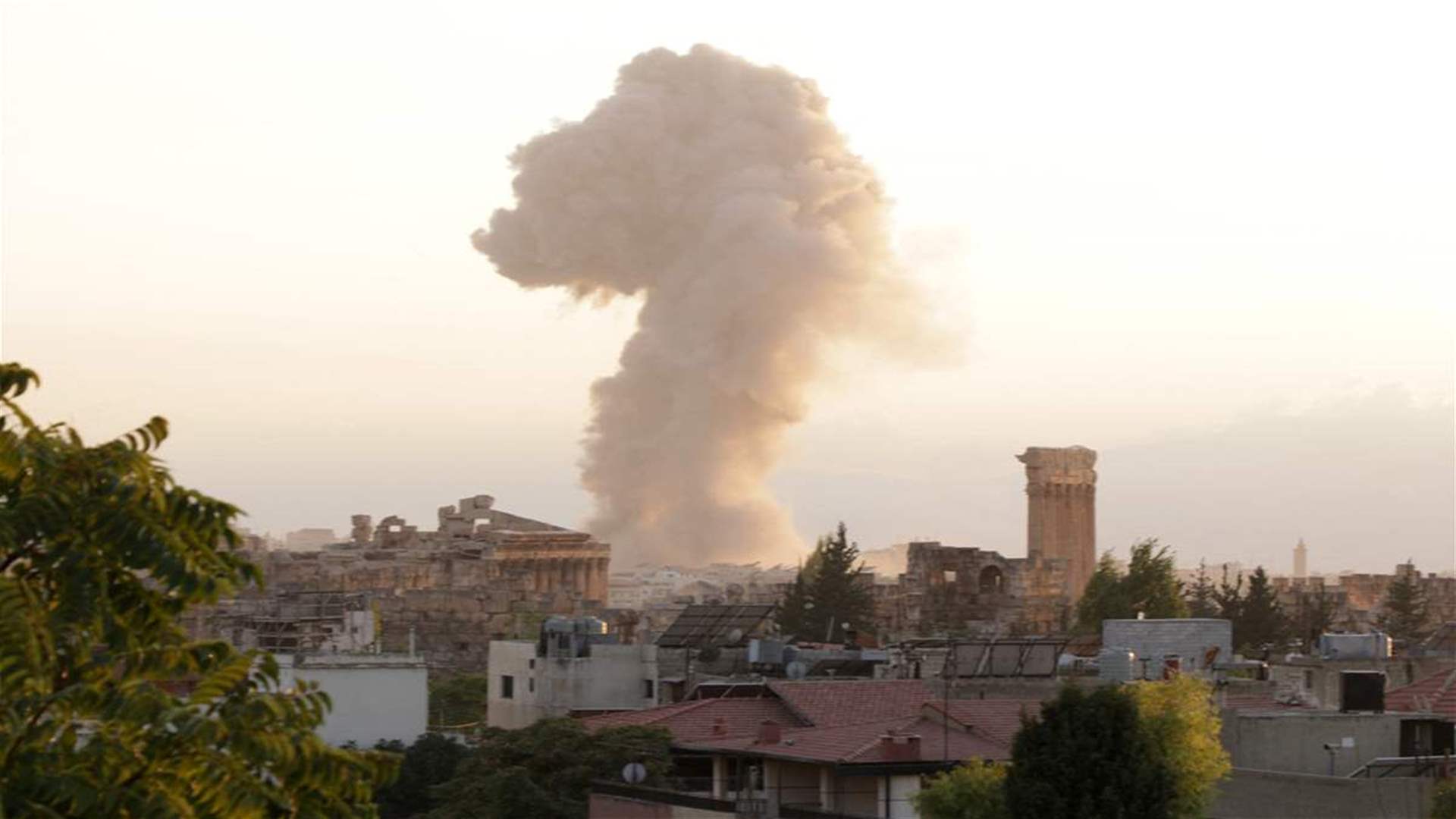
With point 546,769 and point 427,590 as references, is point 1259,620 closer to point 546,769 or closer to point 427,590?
point 427,590

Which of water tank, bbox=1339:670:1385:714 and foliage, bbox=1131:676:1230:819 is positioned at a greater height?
water tank, bbox=1339:670:1385:714

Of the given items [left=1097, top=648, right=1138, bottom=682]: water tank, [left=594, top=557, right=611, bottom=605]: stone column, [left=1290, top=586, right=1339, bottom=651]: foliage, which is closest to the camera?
[left=1097, top=648, right=1138, bottom=682]: water tank

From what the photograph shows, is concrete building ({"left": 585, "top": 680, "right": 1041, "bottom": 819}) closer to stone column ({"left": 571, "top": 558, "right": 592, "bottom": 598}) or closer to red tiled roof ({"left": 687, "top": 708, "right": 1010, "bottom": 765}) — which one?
red tiled roof ({"left": 687, "top": 708, "right": 1010, "bottom": 765})

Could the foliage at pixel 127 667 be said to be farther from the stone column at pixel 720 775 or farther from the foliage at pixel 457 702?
the foliage at pixel 457 702

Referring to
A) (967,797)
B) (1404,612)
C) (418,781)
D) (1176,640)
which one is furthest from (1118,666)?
(1404,612)

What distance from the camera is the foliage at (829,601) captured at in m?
63.1

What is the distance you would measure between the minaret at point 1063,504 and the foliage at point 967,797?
62926 mm

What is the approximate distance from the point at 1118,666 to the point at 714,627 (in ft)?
31.2

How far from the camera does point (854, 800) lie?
2502cm

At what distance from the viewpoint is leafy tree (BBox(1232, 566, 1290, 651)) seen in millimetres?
58438

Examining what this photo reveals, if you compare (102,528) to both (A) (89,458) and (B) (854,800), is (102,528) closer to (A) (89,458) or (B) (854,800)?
(A) (89,458)

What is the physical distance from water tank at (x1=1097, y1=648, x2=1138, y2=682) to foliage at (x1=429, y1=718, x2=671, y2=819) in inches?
238

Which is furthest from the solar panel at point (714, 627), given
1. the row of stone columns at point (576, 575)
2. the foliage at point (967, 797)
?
the row of stone columns at point (576, 575)

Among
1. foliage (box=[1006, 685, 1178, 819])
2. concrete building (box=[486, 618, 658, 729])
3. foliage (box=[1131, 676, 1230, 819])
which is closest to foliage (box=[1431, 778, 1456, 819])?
foliage (box=[1131, 676, 1230, 819])
